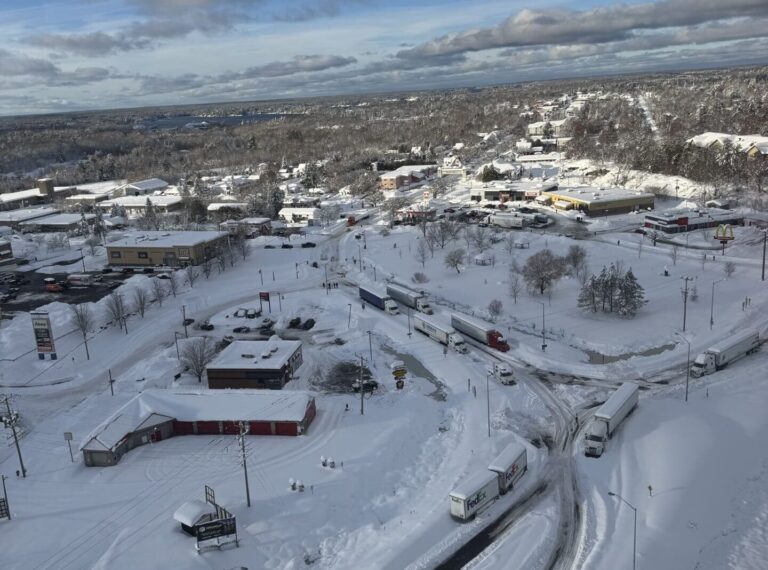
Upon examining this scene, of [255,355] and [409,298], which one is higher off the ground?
[255,355]

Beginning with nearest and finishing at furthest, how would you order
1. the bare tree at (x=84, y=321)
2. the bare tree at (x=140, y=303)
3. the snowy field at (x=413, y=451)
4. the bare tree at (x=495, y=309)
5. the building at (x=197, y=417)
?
1. the snowy field at (x=413, y=451)
2. the building at (x=197, y=417)
3. the bare tree at (x=84, y=321)
4. the bare tree at (x=495, y=309)
5. the bare tree at (x=140, y=303)

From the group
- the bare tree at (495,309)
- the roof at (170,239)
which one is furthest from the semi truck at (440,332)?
the roof at (170,239)

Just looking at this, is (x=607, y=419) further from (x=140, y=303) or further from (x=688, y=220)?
(x=688, y=220)

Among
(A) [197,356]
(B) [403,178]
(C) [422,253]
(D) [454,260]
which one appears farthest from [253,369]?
(B) [403,178]

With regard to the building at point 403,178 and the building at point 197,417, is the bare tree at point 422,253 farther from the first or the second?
the building at point 403,178

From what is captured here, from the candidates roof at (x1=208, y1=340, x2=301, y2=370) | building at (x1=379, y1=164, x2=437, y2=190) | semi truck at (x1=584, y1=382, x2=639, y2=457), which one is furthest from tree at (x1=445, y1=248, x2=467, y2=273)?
building at (x1=379, y1=164, x2=437, y2=190)

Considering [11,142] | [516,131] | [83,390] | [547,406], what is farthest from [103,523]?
[11,142]
